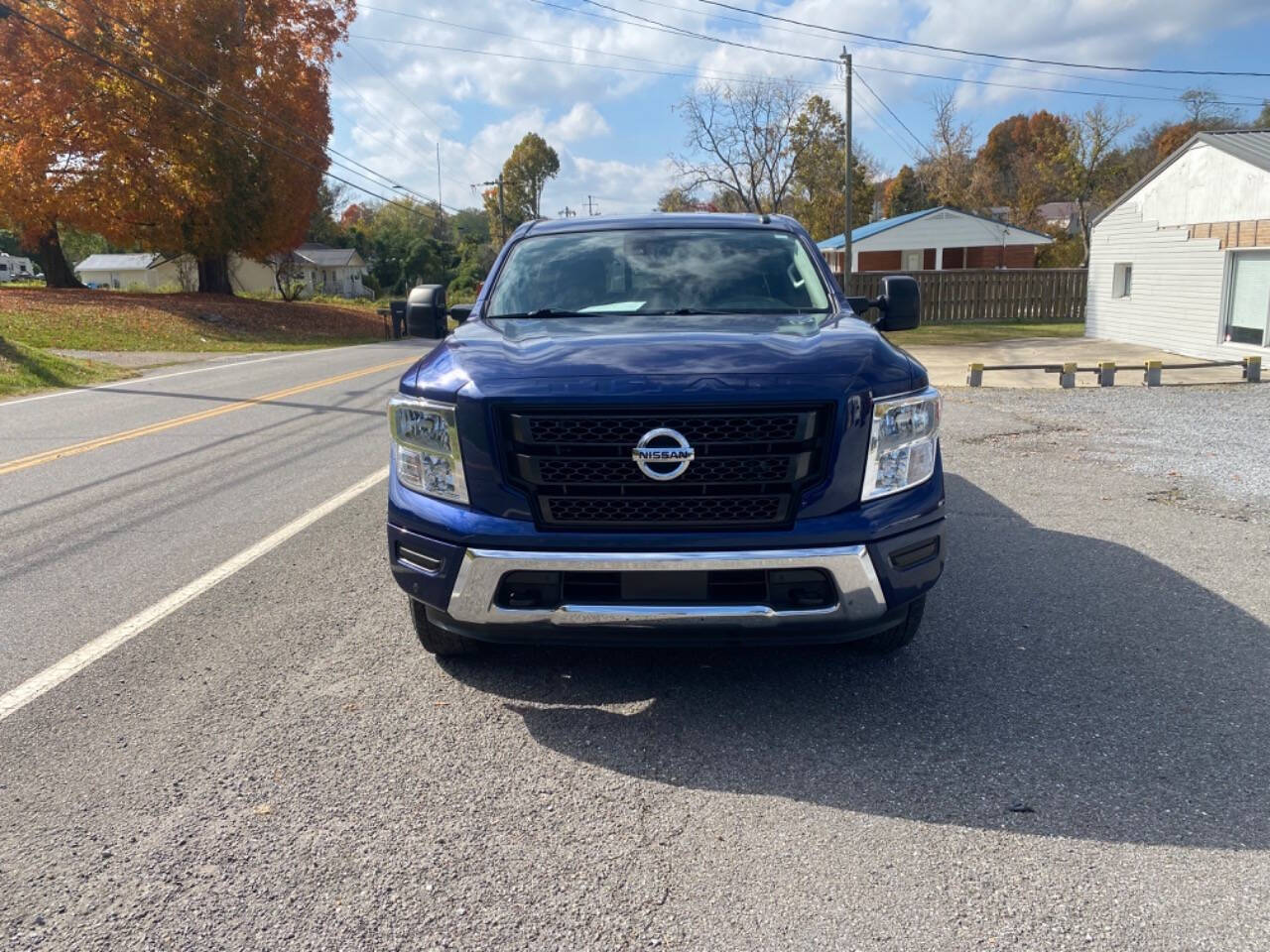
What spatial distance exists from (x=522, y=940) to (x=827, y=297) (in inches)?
132

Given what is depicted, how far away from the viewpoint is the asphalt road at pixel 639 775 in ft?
8.23

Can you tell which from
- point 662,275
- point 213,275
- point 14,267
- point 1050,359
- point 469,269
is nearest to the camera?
point 662,275

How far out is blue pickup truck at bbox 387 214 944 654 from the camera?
10.9 ft

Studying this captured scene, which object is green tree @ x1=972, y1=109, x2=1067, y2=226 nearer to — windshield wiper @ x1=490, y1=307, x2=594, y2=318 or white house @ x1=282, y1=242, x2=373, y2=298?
windshield wiper @ x1=490, y1=307, x2=594, y2=318

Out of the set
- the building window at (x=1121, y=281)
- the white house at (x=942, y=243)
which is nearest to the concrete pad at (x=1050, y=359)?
the building window at (x=1121, y=281)

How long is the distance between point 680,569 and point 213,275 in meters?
37.6

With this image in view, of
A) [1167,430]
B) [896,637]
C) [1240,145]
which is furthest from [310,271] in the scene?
[896,637]

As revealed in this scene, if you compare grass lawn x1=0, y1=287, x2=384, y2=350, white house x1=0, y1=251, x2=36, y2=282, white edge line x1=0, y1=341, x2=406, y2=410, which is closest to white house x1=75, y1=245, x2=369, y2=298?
white house x1=0, y1=251, x2=36, y2=282

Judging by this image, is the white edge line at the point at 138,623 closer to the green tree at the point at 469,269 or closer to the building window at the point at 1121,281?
the building window at the point at 1121,281

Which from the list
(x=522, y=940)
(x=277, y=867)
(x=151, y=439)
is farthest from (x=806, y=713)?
(x=151, y=439)

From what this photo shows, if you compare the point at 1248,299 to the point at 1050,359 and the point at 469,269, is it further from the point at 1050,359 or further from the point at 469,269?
the point at 469,269

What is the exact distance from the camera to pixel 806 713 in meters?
3.66

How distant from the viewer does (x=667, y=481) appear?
11.0 feet

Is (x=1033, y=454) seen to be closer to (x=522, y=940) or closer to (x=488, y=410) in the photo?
(x=488, y=410)
